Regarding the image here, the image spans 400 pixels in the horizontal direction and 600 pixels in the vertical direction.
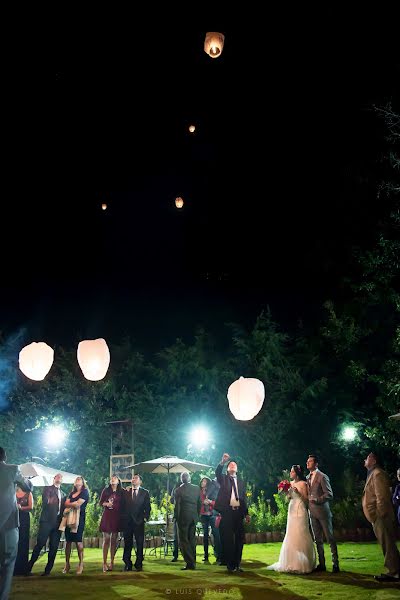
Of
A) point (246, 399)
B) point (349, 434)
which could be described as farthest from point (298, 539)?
point (349, 434)

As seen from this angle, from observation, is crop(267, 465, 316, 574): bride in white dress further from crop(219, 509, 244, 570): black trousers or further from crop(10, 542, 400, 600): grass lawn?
crop(219, 509, 244, 570): black trousers

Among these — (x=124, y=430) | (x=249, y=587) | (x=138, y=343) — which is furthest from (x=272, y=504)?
(x=249, y=587)

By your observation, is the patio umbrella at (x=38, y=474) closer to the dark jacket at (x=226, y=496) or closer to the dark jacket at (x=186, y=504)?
the dark jacket at (x=186, y=504)

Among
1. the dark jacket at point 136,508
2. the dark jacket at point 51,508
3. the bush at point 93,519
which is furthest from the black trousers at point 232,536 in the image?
the bush at point 93,519

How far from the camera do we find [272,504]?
60.4 ft

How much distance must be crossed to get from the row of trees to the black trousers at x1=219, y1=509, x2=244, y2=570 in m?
8.75

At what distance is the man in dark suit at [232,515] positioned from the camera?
389 inches

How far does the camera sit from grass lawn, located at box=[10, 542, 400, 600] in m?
7.52

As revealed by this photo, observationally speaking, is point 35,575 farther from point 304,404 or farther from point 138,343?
point 138,343

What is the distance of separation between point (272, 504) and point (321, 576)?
9876 millimetres

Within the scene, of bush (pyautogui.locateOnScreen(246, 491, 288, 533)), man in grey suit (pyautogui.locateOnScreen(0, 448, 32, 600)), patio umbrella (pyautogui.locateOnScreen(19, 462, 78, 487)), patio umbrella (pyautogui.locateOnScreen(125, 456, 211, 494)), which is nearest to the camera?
man in grey suit (pyautogui.locateOnScreen(0, 448, 32, 600))

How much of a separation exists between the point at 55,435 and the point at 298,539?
12413 mm

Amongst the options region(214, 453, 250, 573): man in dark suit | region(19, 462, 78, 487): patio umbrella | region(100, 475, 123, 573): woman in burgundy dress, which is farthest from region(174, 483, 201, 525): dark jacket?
region(19, 462, 78, 487): patio umbrella

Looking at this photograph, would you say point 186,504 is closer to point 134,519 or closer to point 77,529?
point 134,519
